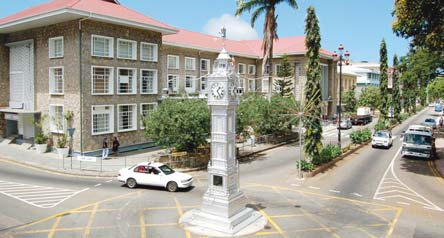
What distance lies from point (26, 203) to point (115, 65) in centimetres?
1575

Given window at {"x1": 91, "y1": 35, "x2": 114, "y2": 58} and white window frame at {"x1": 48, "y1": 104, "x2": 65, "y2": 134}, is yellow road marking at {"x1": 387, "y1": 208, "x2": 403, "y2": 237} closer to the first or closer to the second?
window at {"x1": 91, "y1": 35, "x2": 114, "y2": 58}

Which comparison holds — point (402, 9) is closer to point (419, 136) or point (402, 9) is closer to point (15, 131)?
point (419, 136)

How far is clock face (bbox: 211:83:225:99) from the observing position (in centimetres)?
1501

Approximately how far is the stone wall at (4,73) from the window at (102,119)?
11825mm

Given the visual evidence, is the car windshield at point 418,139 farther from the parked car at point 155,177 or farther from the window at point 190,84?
the window at point 190,84

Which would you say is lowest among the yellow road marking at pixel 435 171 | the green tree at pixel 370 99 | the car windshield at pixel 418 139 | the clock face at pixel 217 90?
the yellow road marking at pixel 435 171

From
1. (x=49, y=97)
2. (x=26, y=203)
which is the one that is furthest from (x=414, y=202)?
(x=49, y=97)

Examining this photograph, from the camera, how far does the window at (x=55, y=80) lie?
31.1 m

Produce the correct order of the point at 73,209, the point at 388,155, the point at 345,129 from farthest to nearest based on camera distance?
the point at 345,129 < the point at 388,155 < the point at 73,209

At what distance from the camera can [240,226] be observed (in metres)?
14.6

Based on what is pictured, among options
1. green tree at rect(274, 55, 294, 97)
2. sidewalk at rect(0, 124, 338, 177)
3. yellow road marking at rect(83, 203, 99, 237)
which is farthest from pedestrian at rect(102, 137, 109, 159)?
green tree at rect(274, 55, 294, 97)

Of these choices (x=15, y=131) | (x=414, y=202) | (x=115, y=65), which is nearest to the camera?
(x=414, y=202)

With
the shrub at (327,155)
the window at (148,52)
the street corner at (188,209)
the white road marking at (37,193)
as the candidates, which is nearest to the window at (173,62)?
the window at (148,52)

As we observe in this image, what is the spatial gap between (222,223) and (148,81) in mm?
22431
